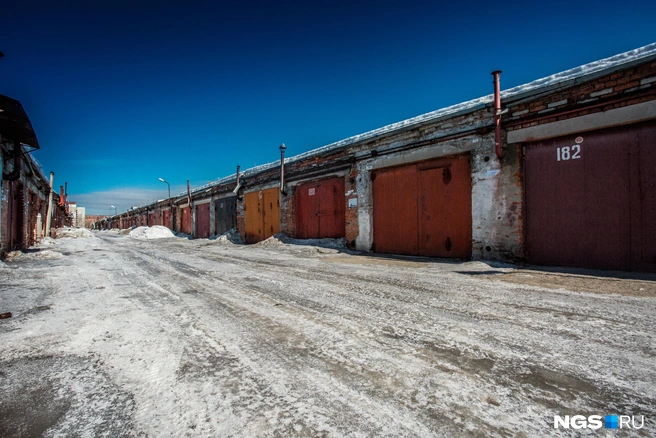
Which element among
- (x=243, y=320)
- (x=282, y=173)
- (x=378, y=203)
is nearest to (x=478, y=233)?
(x=378, y=203)

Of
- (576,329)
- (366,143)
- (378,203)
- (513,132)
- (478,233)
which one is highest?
(366,143)

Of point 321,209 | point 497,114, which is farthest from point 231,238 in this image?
point 497,114

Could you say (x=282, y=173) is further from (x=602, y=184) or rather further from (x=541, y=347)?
(x=541, y=347)

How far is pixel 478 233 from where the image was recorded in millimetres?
6934

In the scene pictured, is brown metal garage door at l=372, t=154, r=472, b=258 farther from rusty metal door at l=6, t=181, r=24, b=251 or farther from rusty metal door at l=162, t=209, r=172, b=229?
rusty metal door at l=162, t=209, r=172, b=229

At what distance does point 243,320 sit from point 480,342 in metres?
1.88

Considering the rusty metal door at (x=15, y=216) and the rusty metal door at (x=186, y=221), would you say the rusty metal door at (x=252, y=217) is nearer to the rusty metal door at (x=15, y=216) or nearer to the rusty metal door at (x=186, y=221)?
the rusty metal door at (x=15, y=216)

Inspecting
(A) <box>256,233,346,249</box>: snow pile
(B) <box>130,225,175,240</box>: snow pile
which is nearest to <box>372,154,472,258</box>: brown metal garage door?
(A) <box>256,233,346,249</box>: snow pile

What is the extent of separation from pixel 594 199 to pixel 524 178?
1235mm

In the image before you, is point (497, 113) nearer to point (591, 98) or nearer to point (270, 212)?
point (591, 98)

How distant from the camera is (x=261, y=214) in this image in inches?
583

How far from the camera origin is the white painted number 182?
5555 millimetres

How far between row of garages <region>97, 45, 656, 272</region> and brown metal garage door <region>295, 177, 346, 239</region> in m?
0.07

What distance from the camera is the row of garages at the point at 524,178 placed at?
498 cm
